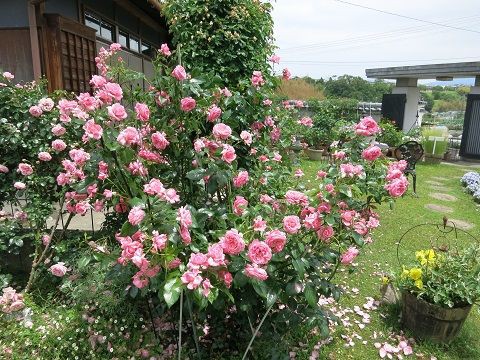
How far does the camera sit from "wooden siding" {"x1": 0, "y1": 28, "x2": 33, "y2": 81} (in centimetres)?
418

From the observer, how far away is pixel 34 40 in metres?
4.14

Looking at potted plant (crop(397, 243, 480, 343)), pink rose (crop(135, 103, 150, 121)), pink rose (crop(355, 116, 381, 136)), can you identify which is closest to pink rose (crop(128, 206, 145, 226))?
pink rose (crop(135, 103, 150, 121))

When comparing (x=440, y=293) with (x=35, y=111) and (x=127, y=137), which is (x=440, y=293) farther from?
(x=35, y=111)

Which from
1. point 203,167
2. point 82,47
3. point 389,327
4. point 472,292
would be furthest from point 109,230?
point 82,47

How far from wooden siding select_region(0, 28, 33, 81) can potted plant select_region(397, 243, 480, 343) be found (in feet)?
15.3

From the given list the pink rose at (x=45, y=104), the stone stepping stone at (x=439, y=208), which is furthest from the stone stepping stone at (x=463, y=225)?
the pink rose at (x=45, y=104)

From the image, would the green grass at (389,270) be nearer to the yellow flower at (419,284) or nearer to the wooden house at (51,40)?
the yellow flower at (419,284)

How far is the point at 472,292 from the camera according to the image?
246cm

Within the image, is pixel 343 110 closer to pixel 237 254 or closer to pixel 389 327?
pixel 389 327

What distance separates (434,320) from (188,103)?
2.29 metres

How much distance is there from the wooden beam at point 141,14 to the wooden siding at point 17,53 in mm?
2373

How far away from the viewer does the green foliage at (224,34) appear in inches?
145

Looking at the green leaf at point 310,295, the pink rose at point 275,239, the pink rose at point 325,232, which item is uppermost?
the pink rose at point 275,239

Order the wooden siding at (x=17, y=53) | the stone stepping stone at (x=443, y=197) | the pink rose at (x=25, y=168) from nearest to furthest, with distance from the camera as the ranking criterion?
1. the pink rose at (x=25, y=168)
2. the wooden siding at (x=17, y=53)
3. the stone stepping stone at (x=443, y=197)
